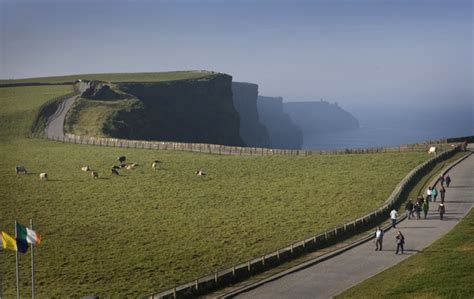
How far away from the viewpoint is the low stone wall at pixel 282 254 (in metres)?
27.5

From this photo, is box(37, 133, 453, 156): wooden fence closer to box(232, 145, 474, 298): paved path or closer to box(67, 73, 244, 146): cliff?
box(67, 73, 244, 146): cliff

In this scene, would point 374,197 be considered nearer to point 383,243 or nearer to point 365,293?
point 383,243

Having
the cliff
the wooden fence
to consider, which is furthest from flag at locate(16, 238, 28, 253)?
the cliff

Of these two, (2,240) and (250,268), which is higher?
(2,240)

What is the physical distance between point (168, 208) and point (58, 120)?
3059 inches

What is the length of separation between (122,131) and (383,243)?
89.6m

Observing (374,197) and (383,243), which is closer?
(383,243)

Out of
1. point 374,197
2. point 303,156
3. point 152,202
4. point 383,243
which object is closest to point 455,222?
point 383,243

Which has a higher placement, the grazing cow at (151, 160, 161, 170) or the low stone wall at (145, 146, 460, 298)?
the grazing cow at (151, 160, 161, 170)

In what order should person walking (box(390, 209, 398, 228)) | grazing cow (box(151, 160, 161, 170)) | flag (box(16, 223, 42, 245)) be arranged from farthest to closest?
grazing cow (box(151, 160, 161, 170)) → person walking (box(390, 209, 398, 228)) → flag (box(16, 223, 42, 245))

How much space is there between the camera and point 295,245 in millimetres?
34312

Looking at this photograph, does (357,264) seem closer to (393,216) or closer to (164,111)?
Result: (393,216)

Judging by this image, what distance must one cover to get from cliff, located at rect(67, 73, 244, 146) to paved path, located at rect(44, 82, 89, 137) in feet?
7.43

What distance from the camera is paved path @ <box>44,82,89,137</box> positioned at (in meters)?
109
